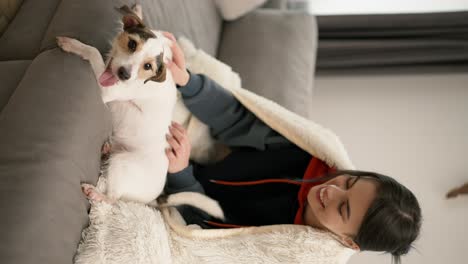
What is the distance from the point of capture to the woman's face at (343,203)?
112cm

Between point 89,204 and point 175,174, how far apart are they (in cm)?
34

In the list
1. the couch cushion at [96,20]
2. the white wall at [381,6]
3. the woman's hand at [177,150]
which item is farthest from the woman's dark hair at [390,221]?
the white wall at [381,6]

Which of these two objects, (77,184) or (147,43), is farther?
(147,43)

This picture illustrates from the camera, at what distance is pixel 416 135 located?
2162 millimetres

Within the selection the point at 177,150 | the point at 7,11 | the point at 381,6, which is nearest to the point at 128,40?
the point at 177,150

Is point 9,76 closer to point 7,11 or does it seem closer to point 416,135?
point 7,11

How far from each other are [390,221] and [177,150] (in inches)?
23.1

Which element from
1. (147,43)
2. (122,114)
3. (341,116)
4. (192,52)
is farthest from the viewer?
(341,116)

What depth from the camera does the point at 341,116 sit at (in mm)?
2246

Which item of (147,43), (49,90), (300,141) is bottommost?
(300,141)

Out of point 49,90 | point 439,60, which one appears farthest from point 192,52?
point 439,60

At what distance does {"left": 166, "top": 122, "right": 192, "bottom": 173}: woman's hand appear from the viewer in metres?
1.25

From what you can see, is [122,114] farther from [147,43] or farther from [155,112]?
[147,43]

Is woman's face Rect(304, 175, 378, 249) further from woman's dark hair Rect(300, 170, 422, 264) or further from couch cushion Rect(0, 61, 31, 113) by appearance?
couch cushion Rect(0, 61, 31, 113)
